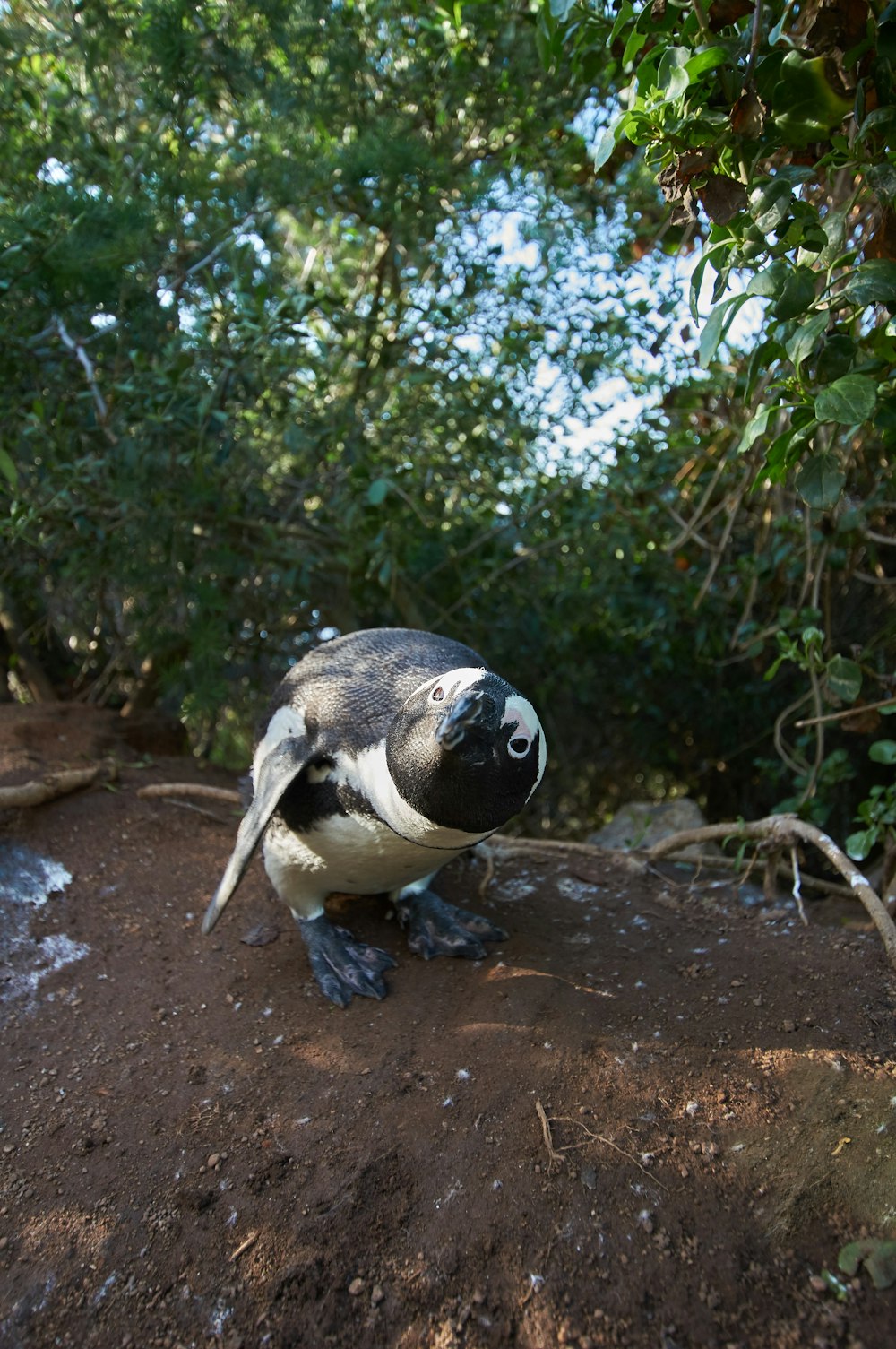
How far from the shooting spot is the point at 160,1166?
176 cm

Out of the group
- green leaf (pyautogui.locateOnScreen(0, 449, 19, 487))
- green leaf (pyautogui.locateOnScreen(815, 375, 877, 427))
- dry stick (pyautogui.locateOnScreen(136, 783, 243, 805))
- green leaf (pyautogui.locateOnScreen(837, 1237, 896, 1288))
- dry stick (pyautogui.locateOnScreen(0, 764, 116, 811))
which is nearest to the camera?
green leaf (pyautogui.locateOnScreen(837, 1237, 896, 1288))

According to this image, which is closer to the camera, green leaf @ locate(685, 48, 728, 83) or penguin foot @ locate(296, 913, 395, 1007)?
green leaf @ locate(685, 48, 728, 83)

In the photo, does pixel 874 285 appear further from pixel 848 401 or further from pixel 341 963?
pixel 341 963

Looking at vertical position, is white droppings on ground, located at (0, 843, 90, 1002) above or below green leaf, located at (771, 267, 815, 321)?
below

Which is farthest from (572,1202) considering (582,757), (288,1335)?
(582,757)

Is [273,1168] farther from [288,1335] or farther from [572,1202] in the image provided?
[572,1202]

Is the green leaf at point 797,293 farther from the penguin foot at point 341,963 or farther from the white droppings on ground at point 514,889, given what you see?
the white droppings on ground at point 514,889

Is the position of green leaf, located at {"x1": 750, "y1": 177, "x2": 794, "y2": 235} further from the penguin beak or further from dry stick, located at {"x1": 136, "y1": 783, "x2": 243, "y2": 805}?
dry stick, located at {"x1": 136, "y1": 783, "x2": 243, "y2": 805}

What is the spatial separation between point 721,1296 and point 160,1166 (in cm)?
105

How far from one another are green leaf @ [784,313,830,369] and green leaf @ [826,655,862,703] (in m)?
1.10

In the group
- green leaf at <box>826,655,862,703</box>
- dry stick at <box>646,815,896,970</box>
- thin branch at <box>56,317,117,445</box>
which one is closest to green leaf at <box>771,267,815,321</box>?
green leaf at <box>826,655,862,703</box>

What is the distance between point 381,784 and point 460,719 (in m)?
0.39

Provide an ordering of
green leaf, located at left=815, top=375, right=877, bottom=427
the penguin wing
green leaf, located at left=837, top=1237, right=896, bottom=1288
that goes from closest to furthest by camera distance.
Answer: green leaf, located at left=837, top=1237, right=896, bottom=1288
green leaf, located at left=815, top=375, right=877, bottom=427
the penguin wing

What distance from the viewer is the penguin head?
1783mm
